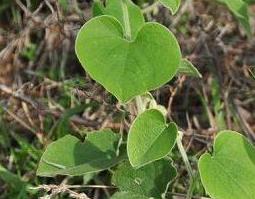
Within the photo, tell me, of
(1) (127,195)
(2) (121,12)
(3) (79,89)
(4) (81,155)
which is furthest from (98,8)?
(1) (127,195)

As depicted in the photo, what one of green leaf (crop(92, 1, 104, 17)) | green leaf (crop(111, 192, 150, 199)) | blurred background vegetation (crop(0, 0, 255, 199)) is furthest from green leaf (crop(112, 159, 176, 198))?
green leaf (crop(92, 1, 104, 17))

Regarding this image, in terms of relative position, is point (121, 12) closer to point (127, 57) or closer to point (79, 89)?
point (79, 89)

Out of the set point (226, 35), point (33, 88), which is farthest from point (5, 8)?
point (226, 35)

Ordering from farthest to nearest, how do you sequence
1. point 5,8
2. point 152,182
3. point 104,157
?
1. point 5,8
2. point 104,157
3. point 152,182

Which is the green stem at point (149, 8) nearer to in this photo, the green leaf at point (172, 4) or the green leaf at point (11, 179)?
the green leaf at point (11, 179)

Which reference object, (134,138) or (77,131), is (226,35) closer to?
(77,131)
